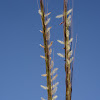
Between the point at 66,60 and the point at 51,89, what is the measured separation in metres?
0.20

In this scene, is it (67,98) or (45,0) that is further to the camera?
(45,0)

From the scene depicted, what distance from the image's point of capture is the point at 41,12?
1.14 m

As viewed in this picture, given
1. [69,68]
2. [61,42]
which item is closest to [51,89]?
[69,68]

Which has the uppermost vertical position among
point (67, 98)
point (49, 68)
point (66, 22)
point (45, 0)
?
point (45, 0)

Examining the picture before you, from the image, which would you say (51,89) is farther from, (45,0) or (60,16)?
(45,0)

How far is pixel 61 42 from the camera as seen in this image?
1129 millimetres

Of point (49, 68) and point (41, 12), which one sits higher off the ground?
point (41, 12)

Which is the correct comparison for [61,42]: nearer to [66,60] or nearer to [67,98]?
[66,60]

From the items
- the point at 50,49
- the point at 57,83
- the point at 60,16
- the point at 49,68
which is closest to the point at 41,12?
the point at 60,16

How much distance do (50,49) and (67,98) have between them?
30 centimetres

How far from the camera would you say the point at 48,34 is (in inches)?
45.3

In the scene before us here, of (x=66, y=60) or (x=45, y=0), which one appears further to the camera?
(x=45, y=0)

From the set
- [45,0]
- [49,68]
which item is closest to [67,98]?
[49,68]

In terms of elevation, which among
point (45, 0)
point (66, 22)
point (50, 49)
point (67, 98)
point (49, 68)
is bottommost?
point (67, 98)
